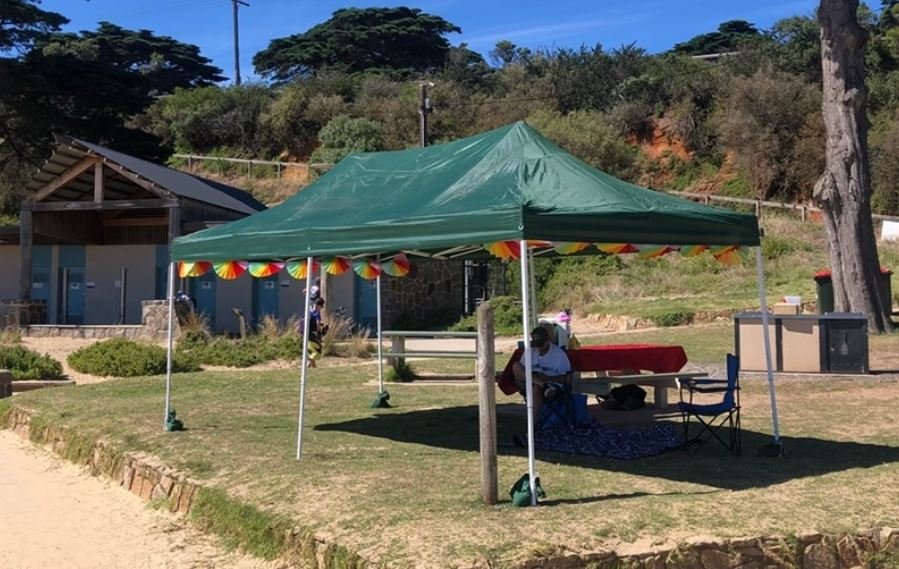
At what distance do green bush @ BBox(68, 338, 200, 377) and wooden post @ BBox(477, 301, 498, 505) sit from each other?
11.9m

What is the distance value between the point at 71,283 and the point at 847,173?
21.4 metres

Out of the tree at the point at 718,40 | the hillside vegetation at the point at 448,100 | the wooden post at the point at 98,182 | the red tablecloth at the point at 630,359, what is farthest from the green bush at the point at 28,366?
the tree at the point at 718,40

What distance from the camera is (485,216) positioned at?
265 inches

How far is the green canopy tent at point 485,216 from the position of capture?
674cm

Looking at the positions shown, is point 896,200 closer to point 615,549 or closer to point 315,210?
point 315,210

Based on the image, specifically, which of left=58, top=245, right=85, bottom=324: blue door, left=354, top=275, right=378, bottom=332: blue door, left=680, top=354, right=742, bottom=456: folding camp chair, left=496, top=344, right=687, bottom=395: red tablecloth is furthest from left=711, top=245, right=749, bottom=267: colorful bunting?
left=58, top=245, right=85, bottom=324: blue door

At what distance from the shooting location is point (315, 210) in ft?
28.9

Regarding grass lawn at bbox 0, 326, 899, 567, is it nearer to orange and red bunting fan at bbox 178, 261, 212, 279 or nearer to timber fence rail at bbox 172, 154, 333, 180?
orange and red bunting fan at bbox 178, 261, 212, 279

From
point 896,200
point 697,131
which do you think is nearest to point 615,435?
point 896,200

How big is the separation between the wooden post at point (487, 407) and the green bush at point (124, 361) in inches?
467

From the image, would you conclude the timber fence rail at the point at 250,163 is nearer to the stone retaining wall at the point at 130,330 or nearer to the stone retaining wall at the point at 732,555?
the stone retaining wall at the point at 130,330

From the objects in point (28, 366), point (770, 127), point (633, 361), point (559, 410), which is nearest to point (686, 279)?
point (770, 127)

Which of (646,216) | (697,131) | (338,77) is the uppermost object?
(338,77)

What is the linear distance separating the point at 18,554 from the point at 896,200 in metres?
36.8
